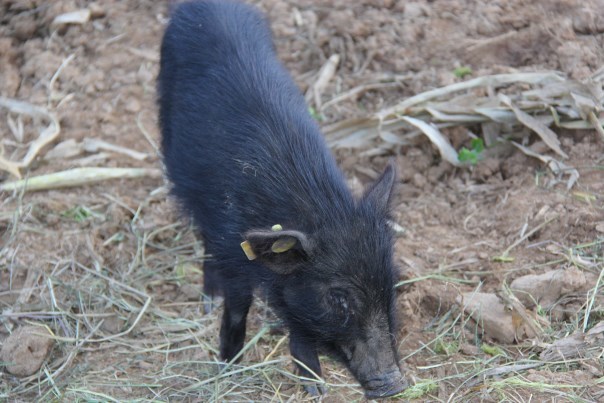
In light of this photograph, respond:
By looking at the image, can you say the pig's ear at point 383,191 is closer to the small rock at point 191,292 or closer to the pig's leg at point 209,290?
the pig's leg at point 209,290

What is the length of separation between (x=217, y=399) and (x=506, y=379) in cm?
162

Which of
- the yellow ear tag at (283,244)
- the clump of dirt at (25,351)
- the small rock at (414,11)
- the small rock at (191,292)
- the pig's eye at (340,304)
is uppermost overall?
the yellow ear tag at (283,244)

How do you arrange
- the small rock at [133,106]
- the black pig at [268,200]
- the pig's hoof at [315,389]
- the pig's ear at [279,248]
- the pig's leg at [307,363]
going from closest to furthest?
the pig's ear at [279,248] → the black pig at [268,200] → the pig's leg at [307,363] → the pig's hoof at [315,389] → the small rock at [133,106]

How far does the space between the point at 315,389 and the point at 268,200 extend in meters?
1.18

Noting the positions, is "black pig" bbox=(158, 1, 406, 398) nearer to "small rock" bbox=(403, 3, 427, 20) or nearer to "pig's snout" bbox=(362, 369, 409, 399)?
"pig's snout" bbox=(362, 369, 409, 399)

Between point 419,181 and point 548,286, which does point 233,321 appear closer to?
point 548,286

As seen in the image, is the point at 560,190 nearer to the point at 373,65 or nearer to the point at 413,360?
the point at 413,360

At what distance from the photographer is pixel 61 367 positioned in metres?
5.44

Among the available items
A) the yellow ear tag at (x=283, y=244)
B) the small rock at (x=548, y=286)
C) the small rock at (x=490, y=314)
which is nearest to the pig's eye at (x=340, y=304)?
the yellow ear tag at (x=283, y=244)

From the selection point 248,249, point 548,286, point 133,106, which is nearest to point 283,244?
point 248,249

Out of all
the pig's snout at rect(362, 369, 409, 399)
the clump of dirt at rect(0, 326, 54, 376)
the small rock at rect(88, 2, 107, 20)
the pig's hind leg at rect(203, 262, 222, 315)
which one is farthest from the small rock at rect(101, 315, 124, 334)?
the small rock at rect(88, 2, 107, 20)

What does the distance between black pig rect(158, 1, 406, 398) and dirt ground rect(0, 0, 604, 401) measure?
1.54ft

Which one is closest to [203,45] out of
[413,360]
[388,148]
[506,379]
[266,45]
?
[266,45]

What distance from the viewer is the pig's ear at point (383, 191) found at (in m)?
4.76
